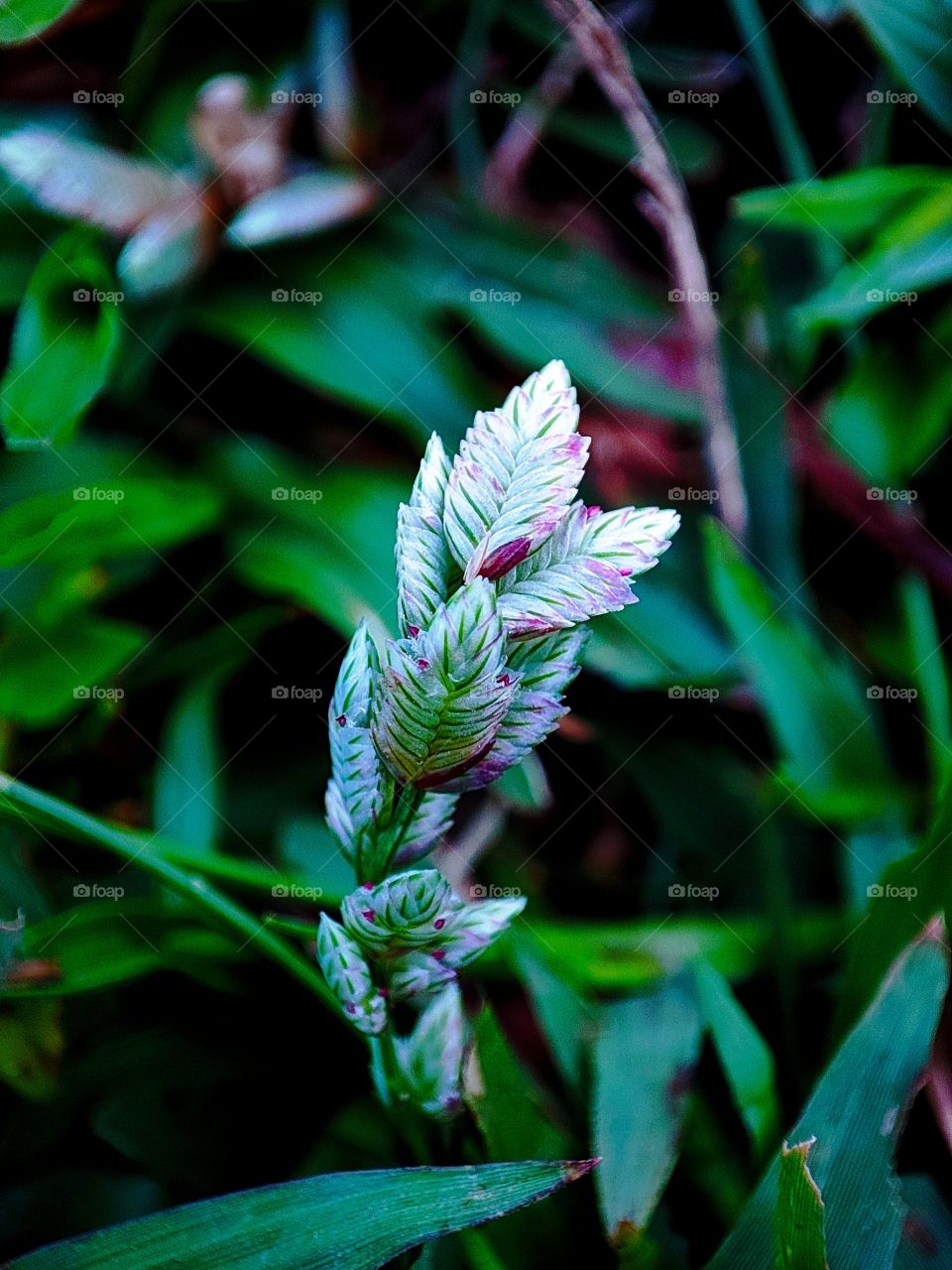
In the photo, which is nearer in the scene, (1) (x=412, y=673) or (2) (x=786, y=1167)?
(1) (x=412, y=673)

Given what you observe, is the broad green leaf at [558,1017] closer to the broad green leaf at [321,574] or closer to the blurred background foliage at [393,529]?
the blurred background foliage at [393,529]

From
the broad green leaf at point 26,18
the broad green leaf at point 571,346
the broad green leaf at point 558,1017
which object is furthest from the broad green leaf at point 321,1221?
the broad green leaf at point 26,18

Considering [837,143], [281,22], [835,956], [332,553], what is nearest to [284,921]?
[332,553]

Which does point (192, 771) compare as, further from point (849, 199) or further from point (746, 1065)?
point (849, 199)

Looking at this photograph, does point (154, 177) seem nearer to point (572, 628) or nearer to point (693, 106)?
point (693, 106)

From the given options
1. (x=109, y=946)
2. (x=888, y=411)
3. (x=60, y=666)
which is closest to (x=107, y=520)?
(x=60, y=666)

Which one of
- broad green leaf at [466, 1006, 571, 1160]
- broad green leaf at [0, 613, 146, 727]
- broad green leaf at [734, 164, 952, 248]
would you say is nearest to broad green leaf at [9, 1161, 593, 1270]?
broad green leaf at [466, 1006, 571, 1160]

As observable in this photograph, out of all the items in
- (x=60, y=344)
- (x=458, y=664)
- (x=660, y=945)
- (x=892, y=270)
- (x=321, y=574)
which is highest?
(x=892, y=270)
